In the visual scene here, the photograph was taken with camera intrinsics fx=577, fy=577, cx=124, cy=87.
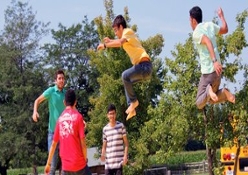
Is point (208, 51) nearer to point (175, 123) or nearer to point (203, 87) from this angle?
point (203, 87)

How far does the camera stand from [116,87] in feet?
93.1

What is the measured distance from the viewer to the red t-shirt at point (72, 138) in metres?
9.65

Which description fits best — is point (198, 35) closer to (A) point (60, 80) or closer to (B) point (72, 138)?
(B) point (72, 138)

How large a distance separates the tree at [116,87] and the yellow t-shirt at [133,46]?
1587 cm

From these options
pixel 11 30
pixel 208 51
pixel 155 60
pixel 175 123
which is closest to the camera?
pixel 208 51

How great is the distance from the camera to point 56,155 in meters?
11.4

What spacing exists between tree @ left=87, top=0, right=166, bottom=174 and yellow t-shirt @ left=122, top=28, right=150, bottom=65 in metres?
15.9

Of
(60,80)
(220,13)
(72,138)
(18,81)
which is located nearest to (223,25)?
(220,13)

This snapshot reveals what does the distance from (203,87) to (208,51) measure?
850mm

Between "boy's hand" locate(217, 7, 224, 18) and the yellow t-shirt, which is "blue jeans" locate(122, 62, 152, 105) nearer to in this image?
the yellow t-shirt

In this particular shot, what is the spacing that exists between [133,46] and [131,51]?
182mm

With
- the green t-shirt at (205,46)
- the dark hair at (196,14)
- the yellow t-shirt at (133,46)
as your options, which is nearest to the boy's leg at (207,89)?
the green t-shirt at (205,46)

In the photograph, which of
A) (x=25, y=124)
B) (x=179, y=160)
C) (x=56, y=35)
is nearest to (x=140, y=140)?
(x=179, y=160)

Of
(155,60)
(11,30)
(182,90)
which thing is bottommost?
(182,90)
